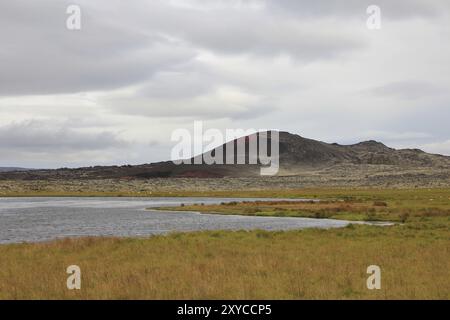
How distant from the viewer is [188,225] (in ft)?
174

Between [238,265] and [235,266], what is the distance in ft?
0.72

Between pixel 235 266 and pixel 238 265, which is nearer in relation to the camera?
pixel 235 266

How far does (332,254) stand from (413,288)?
9279 millimetres

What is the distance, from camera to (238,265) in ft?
78.9

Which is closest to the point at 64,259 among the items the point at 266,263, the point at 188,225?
the point at 266,263

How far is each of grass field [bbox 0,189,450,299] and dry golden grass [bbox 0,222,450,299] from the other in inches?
1.6

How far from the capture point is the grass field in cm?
1853

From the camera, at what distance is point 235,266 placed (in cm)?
2388

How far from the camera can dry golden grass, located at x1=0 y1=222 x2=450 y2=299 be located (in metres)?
18.5

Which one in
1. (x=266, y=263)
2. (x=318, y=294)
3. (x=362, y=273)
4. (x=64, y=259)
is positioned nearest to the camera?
(x=318, y=294)

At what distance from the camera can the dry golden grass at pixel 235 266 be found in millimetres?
18516
